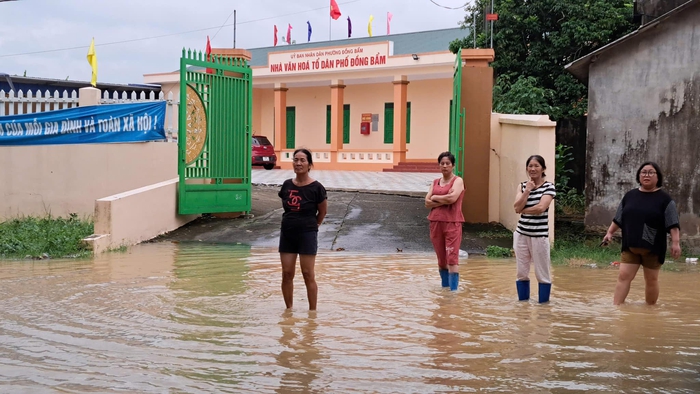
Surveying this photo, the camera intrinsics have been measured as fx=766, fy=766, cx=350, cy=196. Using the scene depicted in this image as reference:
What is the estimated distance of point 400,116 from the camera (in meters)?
31.5

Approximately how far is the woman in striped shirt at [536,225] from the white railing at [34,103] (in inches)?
413

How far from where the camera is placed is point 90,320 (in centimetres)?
658

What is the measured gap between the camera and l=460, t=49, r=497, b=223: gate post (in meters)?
13.7

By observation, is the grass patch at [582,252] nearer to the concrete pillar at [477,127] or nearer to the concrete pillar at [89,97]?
the concrete pillar at [477,127]

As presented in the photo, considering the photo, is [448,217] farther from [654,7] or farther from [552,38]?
[552,38]

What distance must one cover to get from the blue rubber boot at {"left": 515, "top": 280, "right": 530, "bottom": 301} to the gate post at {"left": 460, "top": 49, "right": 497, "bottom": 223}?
6102 mm

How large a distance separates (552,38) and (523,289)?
12.3 m

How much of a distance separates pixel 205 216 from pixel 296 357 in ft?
31.1

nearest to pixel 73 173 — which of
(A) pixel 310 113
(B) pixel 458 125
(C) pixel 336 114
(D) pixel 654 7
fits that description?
(B) pixel 458 125

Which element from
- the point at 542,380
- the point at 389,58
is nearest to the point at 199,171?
the point at 542,380

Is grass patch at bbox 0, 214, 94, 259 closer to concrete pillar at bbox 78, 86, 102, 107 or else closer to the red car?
concrete pillar at bbox 78, 86, 102, 107

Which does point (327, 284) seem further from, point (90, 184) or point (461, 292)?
point (90, 184)


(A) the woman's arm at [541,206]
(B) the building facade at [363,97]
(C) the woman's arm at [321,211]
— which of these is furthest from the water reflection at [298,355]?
(B) the building facade at [363,97]

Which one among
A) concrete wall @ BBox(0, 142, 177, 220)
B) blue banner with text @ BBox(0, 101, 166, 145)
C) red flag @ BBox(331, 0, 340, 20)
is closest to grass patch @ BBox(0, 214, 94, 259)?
concrete wall @ BBox(0, 142, 177, 220)
